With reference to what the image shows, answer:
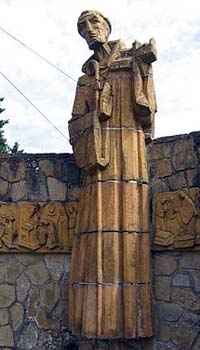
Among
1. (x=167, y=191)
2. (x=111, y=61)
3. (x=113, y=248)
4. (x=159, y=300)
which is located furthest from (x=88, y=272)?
(x=111, y=61)

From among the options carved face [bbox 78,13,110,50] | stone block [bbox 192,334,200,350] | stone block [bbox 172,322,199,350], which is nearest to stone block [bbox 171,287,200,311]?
→ stone block [bbox 172,322,199,350]

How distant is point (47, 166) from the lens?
220 inches

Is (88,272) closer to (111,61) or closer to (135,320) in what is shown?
(135,320)

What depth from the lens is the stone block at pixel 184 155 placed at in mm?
4734

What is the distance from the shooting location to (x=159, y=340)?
4.57m

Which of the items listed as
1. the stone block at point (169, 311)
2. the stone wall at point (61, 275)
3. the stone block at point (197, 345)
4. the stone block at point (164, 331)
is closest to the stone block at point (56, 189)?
the stone wall at point (61, 275)

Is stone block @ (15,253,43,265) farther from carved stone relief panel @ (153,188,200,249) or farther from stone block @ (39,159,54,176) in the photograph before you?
carved stone relief panel @ (153,188,200,249)

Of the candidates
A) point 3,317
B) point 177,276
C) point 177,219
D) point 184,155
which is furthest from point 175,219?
point 3,317

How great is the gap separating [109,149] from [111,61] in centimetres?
92

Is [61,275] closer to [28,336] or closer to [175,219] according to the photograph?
Answer: [28,336]

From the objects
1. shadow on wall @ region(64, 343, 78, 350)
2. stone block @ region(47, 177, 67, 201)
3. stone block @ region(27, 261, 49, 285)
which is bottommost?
shadow on wall @ region(64, 343, 78, 350)

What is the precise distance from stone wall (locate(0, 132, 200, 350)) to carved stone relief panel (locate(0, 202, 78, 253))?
109 millimetres

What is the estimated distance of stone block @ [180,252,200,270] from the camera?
452 centimetres

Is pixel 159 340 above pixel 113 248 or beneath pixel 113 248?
beneath
